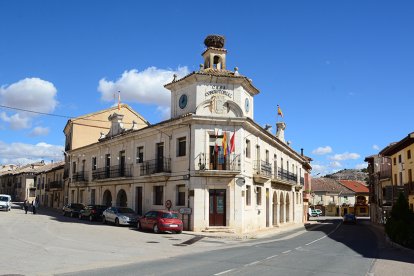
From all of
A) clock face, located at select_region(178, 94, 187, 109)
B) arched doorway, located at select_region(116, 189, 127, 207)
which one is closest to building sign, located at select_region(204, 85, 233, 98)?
clock face, located at select_region(178, 94, 187, 109)

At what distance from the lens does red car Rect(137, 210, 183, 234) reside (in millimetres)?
24875

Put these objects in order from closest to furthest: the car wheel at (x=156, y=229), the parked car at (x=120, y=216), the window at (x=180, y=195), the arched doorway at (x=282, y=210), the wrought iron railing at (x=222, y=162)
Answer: the car wheel at (x=156, y=229)
the wrought iron railing at (x=222, y=162)
the window at (x=180, y=195)
the parked car at (x=120, y=216)
the arched doorway at (x=282, y=210)

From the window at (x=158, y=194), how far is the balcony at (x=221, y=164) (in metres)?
4.89

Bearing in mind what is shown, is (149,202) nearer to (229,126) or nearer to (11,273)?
(229,126)

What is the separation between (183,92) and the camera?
29844 mm

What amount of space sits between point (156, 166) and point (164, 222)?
22.6 feet

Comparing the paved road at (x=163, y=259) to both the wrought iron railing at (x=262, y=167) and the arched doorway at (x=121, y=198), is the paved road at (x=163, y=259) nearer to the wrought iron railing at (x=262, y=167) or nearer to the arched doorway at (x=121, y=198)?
the wrought iron railing at (x=262, y=167)

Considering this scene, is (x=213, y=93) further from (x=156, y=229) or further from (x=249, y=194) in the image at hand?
(x=156, y=229)

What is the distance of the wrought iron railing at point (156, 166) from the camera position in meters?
29.8

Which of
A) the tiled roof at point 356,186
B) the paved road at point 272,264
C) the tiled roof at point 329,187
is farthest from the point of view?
the tiled roof at point 356,186

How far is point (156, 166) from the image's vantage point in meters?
31.0

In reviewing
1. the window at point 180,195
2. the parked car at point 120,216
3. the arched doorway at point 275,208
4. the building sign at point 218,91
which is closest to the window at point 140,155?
the parked car at point 120,216

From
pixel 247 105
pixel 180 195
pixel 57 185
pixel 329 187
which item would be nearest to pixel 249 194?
pixel 180 195

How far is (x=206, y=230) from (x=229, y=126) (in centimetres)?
702
